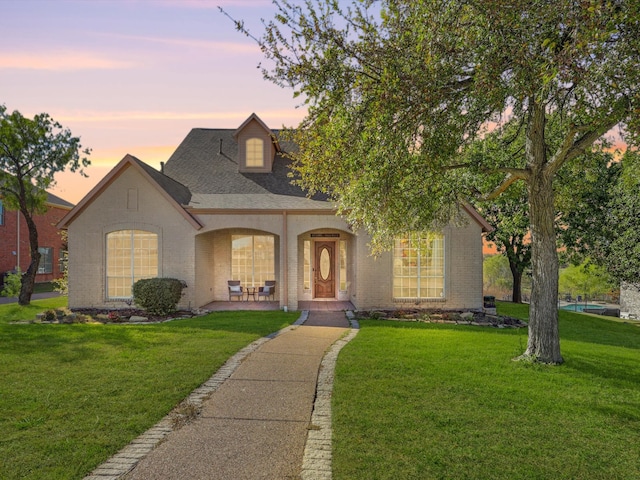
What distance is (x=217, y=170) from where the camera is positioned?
798 inches

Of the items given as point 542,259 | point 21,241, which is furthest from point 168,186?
point 21,241

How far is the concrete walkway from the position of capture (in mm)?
4414

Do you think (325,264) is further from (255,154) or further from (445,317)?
(445,317)

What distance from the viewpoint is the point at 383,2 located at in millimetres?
8102

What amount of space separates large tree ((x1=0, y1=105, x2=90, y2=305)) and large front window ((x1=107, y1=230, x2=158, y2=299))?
4.95m

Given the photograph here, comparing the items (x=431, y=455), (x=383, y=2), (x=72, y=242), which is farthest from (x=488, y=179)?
(x=72, y=242)

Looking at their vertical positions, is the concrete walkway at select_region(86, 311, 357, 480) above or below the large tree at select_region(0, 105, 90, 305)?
below

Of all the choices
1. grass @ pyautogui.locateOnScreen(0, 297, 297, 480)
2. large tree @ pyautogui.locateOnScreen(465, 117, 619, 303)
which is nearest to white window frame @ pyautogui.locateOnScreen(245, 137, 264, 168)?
grass @ pyautogui.locateOnScreen(0, 297, 297, 480)

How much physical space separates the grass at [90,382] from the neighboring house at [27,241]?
748 inches

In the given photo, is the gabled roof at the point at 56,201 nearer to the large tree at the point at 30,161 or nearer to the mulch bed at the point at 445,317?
the large tree at the point at 30,161

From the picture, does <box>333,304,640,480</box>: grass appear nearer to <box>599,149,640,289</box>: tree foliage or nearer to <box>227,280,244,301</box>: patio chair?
<box>227,280,244,301</box>: patio chair

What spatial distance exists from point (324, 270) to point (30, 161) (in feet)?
46.2

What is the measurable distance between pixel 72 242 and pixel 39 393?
11239 millimetres

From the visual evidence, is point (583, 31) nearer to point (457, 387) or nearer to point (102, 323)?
point (457, 387)
